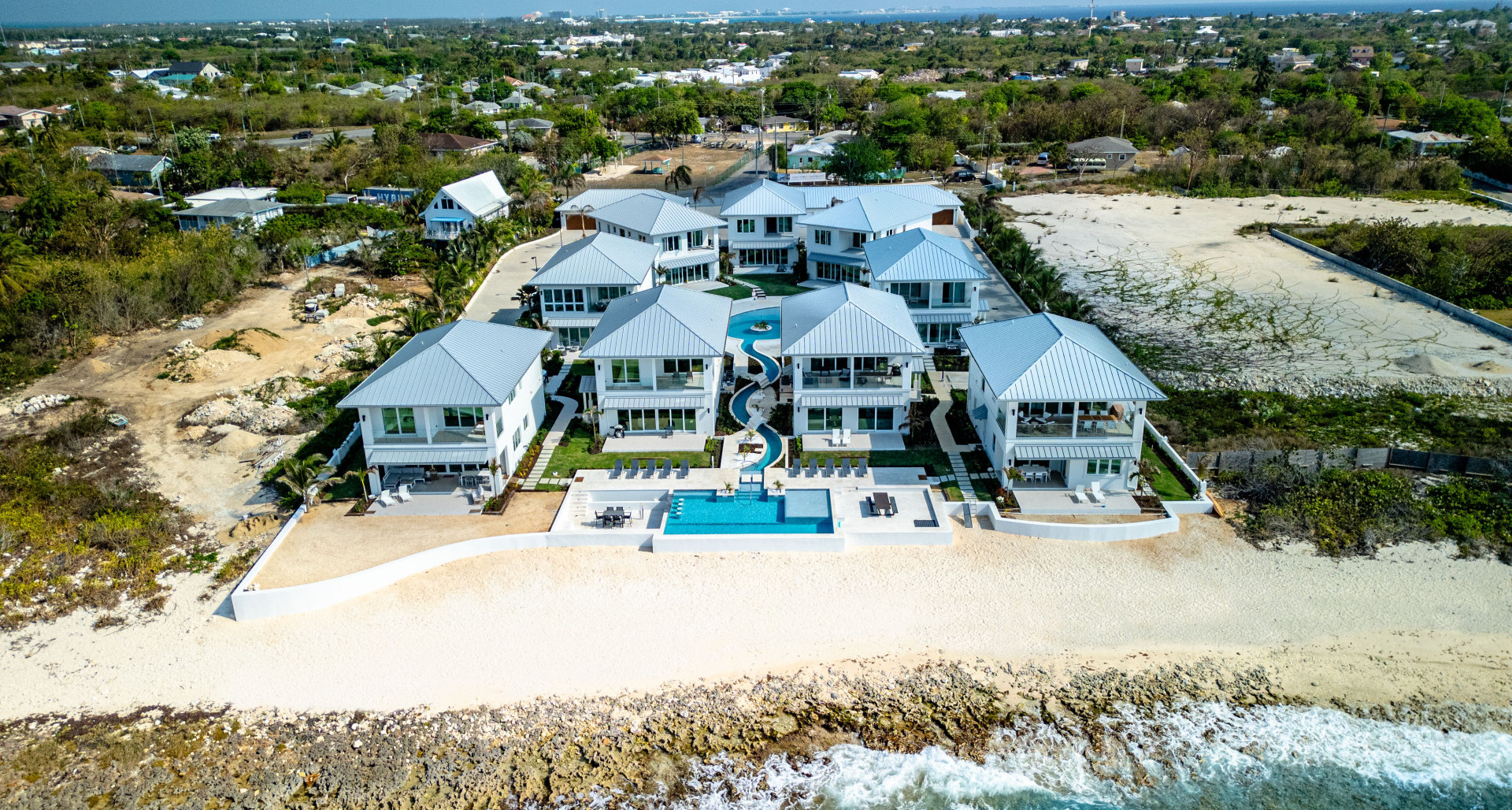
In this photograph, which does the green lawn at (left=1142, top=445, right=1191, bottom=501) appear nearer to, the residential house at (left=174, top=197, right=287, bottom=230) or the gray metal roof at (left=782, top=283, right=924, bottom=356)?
the gray metal roof at (left=782, top=283, right=924, bottom=356)

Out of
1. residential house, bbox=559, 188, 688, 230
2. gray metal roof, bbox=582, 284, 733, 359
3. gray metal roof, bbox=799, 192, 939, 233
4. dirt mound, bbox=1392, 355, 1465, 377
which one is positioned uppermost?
residential house, bbox=559, 188, 688, 230

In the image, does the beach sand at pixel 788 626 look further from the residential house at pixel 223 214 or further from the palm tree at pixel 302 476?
the residential house at pixel 223 214

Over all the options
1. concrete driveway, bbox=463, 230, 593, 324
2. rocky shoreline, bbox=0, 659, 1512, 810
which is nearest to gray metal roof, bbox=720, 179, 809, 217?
concrete driveway, bbox=463, 230, 593, 324

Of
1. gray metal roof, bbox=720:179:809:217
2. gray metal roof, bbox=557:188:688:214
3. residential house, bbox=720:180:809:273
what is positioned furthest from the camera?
gray metal roof, bbox=557:188:688:214

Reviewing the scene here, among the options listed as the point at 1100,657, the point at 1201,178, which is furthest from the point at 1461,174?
the point at 1100,657

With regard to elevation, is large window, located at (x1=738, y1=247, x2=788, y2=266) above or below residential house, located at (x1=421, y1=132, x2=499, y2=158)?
below
